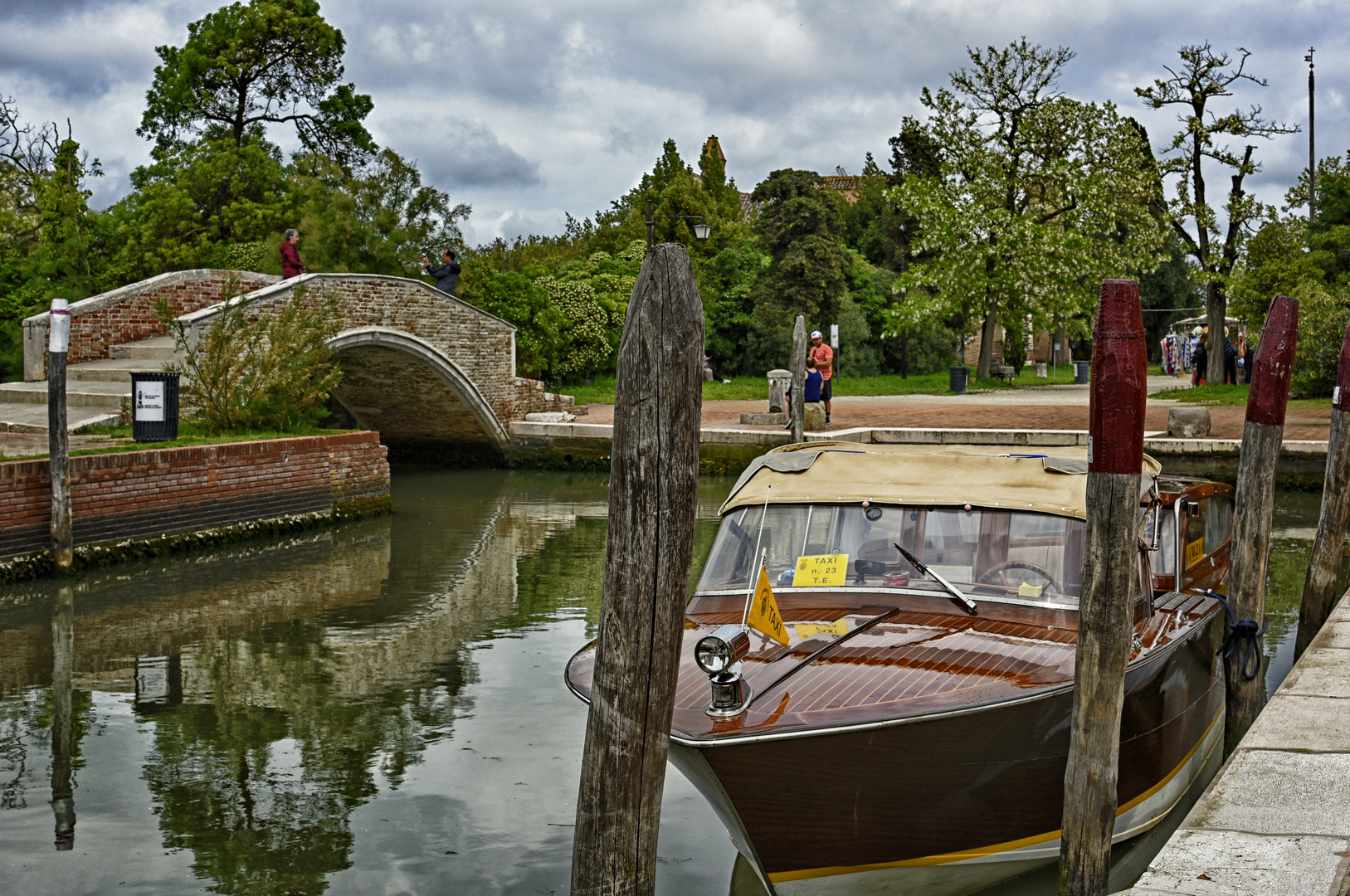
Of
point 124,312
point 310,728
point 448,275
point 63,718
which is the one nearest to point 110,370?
point 124,312

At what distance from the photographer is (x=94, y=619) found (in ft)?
30.6

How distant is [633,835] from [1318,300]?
72.5 feet

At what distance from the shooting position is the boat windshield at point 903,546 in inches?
204

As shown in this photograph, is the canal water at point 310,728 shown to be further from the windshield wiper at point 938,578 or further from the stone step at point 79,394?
the stone step at point 79,394

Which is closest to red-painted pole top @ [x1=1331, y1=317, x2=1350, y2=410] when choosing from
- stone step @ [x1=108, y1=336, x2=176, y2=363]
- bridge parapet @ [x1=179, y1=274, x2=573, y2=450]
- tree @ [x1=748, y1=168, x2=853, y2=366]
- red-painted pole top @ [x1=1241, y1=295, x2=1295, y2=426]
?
red-painted pole top @ [x1=1241, y1=295, x2=1295, y2=426]

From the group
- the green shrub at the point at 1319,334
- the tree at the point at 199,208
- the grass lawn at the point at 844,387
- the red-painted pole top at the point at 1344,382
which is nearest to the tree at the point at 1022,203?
the grass lawn at the point at 844,387

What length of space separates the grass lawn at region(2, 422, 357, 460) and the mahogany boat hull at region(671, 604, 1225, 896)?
8838 mm

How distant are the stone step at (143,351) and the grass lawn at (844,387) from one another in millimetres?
9382

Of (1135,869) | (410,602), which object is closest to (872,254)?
(410,602)

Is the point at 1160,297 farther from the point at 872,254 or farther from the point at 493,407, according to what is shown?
the point at 493,407

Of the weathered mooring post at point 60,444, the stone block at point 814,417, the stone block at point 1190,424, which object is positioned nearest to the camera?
the weathered mooring post at point 60,444

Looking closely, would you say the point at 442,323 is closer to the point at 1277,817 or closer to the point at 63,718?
the point at 63,718

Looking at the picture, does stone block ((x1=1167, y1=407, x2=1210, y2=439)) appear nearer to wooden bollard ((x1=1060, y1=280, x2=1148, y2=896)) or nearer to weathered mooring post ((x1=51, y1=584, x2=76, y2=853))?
wooden bollard ((x1=1060, y1=280, x2=1148, y2=896))

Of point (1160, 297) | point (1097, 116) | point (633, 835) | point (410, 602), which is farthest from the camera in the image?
point (1160, 297)
